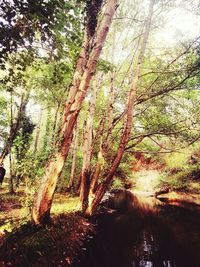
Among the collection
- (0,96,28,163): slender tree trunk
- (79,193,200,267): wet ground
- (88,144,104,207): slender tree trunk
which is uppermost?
(0,96,28,163): slender tree trunk

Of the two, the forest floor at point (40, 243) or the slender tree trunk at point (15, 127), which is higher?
the slender tree trunk at point (15, 127)

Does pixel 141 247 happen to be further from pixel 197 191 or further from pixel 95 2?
pixel 197 191

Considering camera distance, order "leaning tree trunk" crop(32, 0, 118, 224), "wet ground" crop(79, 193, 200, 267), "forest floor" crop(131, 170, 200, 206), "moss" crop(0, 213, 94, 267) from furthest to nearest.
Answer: "forest floor" crop(131, 170, 200, 206) < "wet ground" crop(79, 193, 200, 267) < "leaning tree trunk" crop(32, 0, 118, 224) < "moss" crop(0, 213, 94, 267)

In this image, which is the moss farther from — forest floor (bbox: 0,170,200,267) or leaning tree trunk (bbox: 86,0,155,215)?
leaning tree trunk (bbox: 86,0,155,215)

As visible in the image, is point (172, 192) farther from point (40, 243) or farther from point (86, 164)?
point (40, 243)

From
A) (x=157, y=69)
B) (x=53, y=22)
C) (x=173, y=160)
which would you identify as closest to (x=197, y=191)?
(x=173, y=160)

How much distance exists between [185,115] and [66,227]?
24.4ft

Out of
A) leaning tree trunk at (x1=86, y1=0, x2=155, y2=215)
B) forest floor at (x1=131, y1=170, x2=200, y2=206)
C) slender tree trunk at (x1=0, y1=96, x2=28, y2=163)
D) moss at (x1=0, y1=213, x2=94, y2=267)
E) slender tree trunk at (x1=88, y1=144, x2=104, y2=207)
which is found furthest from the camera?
forest floor at (x1=131, y1=170, x2=200, y2=206)

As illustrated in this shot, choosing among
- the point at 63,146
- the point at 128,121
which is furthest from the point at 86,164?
the point at 63,146

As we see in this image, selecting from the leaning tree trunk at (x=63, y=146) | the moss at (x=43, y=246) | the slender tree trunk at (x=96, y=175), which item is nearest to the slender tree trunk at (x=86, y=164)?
the slender tree trunk at (x=96, y=175)

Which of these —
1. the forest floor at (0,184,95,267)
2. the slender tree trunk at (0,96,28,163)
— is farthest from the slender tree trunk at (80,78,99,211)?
the slender tree trunk at (0,96,28,163)

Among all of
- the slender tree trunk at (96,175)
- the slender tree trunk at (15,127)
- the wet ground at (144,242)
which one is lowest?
the wet ground at (144,242)

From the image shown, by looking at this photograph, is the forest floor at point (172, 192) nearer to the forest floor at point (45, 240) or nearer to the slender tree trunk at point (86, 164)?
the slender tree trunk at point (86, 164)

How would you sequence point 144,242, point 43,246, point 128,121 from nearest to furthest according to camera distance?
point 43,246 < point 144,242 < point 128,121
